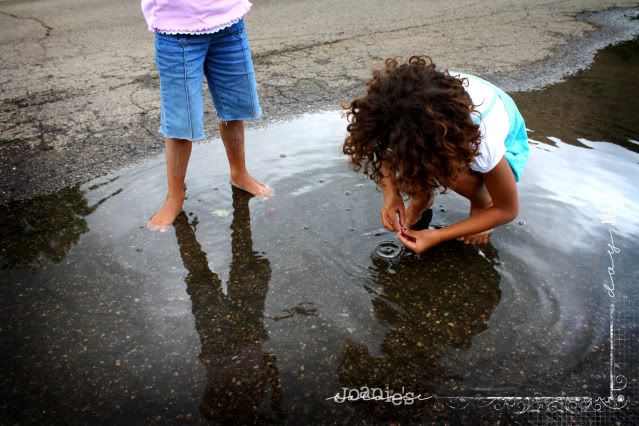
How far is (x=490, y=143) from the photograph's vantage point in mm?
1772

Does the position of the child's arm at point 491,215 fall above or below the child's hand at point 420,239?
above

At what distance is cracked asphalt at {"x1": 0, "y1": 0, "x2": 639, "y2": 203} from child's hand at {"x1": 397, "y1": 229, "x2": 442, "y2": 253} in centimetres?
169

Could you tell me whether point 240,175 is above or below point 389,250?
above

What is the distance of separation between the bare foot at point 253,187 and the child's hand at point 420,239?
83 centimetres

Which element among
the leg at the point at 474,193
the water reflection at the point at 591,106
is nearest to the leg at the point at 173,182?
the leg at the point at 474,193

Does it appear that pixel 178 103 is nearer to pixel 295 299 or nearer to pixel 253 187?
pixel 253 187

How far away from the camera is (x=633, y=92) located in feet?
12.3

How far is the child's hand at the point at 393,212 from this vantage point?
2127 millimetres

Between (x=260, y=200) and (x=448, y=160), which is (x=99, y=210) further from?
(x=448, y=160)

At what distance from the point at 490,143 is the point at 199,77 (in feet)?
4.23

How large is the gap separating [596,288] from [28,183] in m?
2.69

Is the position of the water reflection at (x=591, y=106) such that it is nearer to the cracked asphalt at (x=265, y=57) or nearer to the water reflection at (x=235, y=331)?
the cracked asphalt at (x=265, y=57)

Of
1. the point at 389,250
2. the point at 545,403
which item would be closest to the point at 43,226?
the point at 389,250

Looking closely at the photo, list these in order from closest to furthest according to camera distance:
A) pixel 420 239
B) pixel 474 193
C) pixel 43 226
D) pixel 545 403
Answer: pixel 545 403 < pixel 420 239 < pixel 474 193 < pixel 43 226
